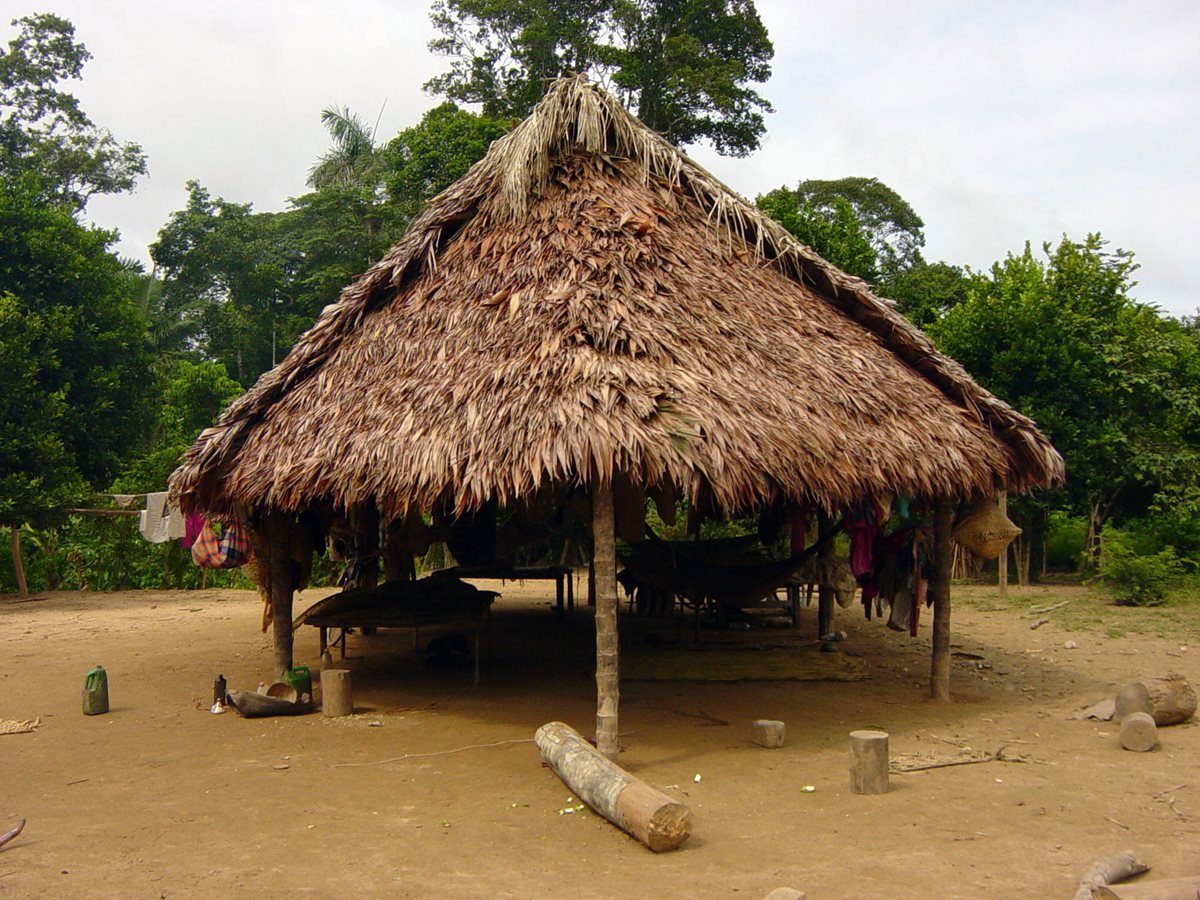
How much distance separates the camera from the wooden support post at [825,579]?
31.5 feet

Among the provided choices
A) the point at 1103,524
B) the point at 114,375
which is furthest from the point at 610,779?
the point at 114,375

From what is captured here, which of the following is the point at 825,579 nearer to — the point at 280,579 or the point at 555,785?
the point at 555,785

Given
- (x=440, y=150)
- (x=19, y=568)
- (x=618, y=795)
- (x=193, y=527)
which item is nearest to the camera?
(x=618, y=795)

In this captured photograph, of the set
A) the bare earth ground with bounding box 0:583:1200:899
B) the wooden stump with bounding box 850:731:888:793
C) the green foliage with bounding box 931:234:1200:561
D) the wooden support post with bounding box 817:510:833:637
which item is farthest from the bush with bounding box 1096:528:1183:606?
the wooden stump with bounding box 850:731:888:793

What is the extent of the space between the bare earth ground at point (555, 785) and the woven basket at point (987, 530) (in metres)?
1.21

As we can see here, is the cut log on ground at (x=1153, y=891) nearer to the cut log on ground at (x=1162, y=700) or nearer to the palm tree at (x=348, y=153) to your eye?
the cut log on ground at (x=1162, y=700)

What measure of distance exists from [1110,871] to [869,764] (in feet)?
4.87

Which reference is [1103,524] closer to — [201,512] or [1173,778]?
[1173,778]

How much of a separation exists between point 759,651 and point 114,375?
12855 mm

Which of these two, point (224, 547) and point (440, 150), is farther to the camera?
point (440, 150)

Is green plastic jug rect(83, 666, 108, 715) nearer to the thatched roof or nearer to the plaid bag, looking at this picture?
the plaid bag

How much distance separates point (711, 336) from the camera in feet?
22.7

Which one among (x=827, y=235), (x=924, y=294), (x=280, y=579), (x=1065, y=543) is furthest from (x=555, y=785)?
(x=924, y=294)

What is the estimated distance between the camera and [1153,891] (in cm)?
369
